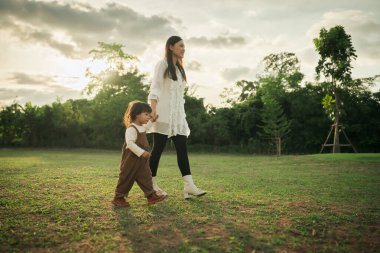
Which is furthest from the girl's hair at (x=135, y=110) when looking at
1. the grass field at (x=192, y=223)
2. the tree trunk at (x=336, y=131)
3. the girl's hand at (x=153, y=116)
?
the tree trunk at (x=336, y=131)

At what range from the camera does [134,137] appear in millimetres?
4422

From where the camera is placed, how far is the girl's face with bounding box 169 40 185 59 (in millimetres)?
5164

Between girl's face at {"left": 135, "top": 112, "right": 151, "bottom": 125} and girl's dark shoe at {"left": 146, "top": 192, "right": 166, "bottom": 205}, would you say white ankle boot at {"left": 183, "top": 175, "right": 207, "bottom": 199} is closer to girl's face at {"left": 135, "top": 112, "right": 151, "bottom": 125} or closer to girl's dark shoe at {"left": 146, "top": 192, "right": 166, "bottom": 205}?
girl's dark shoe at {"left": 146, "top": 192, "right": 166, "bottom": 205}

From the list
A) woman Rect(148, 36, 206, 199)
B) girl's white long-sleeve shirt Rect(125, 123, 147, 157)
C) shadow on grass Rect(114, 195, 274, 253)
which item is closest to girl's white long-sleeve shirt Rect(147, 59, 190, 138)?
woman Rect(148, 36, 206, 199)

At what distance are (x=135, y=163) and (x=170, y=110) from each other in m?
1.11

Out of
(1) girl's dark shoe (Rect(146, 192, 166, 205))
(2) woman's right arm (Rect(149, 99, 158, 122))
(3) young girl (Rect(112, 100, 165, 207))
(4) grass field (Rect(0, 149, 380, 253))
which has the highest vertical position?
(2) woman's right arm (Rect(149, 99, 158, 122))

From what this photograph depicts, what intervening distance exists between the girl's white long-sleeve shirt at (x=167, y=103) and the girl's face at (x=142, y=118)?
292 mm

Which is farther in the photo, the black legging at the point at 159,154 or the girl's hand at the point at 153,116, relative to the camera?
the black legging at the point at 159,154

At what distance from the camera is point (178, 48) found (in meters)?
5.16

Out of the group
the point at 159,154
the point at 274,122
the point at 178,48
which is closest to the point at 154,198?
the point at 159,154

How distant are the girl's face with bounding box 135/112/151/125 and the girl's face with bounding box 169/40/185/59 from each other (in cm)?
125

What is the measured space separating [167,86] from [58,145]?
33389 millimetres

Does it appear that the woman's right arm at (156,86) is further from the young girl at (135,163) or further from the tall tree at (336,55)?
the tall tree at (336,55)

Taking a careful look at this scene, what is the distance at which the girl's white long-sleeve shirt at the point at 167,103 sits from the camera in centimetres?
493
